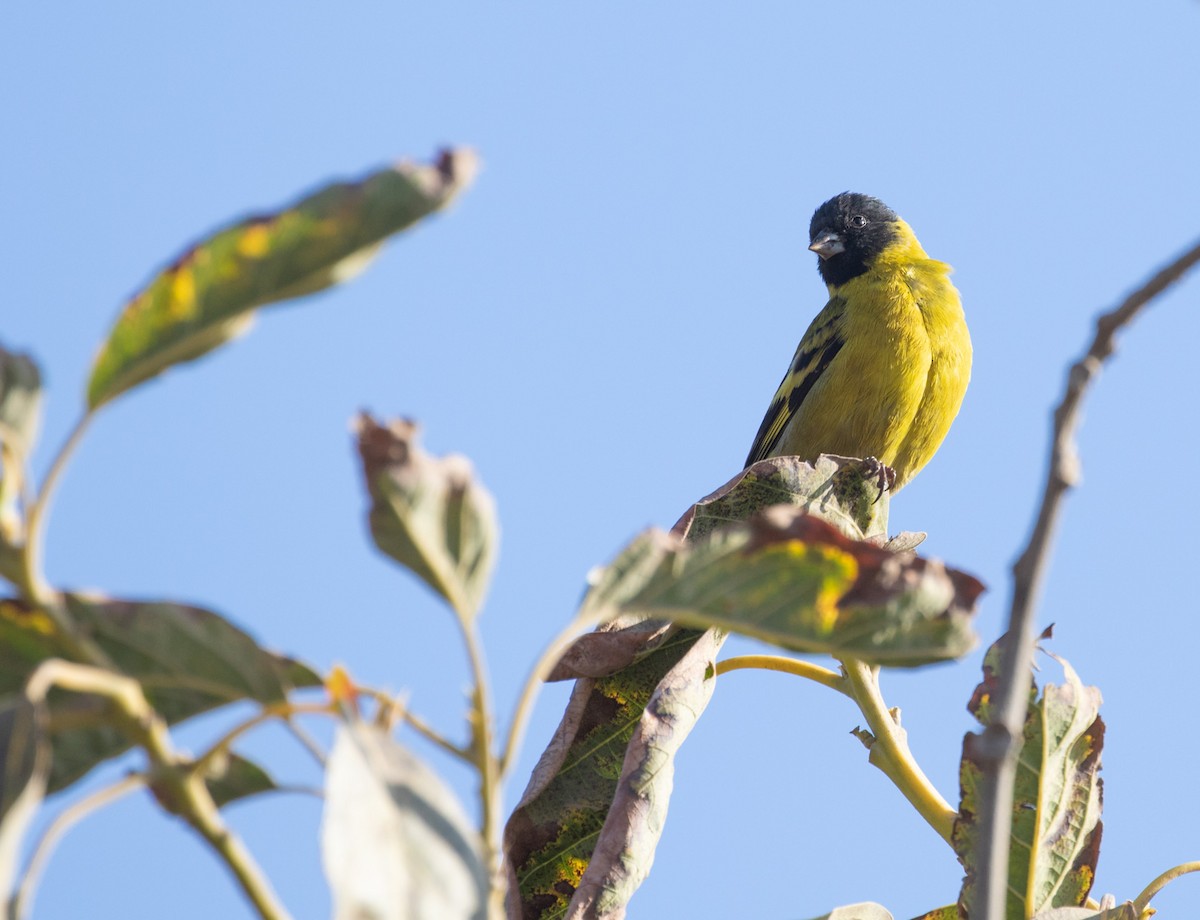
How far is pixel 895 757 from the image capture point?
2633mm

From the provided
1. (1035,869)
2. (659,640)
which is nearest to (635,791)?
(659,640)

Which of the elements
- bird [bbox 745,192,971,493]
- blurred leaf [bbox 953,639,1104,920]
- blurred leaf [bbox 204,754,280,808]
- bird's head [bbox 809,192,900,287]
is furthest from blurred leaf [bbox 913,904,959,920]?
bird's head [bbox 809,192,900,287]

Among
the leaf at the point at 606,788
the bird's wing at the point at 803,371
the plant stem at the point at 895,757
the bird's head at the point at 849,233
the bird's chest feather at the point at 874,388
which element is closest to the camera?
the leaf at the point at 606,788

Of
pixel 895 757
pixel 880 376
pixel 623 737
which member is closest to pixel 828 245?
pixel 880 376

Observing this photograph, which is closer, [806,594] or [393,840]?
[393,840]

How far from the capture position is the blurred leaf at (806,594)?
1.45 metres

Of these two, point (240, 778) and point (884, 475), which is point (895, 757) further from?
point (884, 475)

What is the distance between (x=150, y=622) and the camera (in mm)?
1386

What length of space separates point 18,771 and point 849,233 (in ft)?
25.7

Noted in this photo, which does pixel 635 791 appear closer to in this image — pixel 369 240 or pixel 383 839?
pixel 383 839

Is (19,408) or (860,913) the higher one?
(19,408)

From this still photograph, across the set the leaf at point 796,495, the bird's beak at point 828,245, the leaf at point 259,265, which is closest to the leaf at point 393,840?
the leaf at point 259,265

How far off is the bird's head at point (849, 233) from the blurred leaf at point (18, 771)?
24.0 feet

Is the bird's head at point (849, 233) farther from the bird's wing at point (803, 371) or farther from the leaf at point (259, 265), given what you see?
the leaf at point (259, 265)
